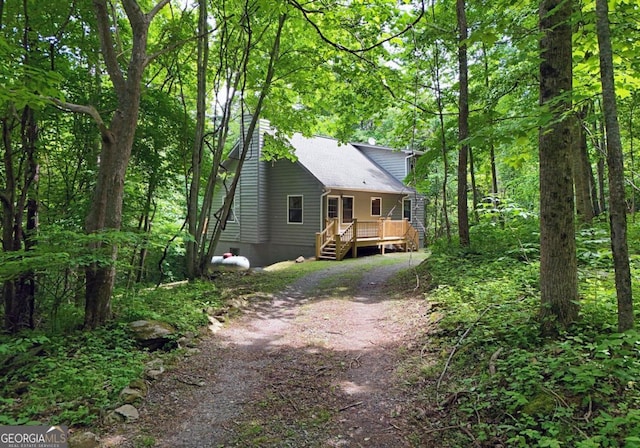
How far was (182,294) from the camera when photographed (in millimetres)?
7316

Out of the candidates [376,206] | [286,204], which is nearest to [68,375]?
[286,204]

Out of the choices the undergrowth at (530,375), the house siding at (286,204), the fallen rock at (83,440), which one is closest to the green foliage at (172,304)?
the fallen rock at (83,440)

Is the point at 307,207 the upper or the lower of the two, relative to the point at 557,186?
upper

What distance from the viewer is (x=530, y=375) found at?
3080mm

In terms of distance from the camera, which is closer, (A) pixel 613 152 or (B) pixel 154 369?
(A) pixel 613 152

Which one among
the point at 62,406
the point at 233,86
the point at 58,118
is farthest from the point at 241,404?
the point at 233,86

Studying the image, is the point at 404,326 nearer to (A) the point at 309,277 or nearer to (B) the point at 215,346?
(B) the point at 215,346

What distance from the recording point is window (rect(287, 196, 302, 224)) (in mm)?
17219

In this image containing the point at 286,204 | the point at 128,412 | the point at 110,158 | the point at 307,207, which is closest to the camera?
the point at 128,412

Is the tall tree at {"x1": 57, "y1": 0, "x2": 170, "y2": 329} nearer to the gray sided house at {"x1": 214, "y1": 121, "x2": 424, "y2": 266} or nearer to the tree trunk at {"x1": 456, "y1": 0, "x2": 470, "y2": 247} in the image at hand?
the tree trunk at {"x1": 456, "y1": 0, "x2": 470, "y2": 247}

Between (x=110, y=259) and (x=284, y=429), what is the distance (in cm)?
331

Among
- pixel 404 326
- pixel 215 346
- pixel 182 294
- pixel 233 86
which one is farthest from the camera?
pixel 233 86

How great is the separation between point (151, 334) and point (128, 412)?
5.65 feet

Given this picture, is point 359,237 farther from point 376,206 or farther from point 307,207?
point 376,206
